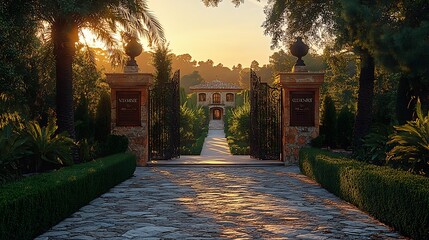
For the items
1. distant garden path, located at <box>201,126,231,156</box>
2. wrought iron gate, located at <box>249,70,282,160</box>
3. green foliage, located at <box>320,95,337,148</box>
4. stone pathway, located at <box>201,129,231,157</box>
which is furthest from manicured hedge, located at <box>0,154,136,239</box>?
distant garden path, located at <box>201,126,231,156</box>

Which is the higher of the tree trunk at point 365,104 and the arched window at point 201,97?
the arched window at point 201,97

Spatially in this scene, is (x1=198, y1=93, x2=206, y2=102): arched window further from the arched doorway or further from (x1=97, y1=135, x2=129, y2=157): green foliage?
(x1=97, y1=135, x2=129, y2=157): green foliage

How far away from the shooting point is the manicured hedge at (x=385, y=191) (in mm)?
5523

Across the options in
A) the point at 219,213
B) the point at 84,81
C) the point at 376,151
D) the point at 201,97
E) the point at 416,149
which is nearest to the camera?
the point at 219,213

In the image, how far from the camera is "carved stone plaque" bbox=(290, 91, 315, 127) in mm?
14992

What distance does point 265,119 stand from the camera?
54.3 feet

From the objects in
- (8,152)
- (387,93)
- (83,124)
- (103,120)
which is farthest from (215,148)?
(8,152)

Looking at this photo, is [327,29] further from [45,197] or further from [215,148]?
[45,197]

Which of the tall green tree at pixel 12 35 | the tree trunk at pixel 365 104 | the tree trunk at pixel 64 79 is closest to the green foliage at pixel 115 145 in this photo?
the tree trunk at pixel 64 79

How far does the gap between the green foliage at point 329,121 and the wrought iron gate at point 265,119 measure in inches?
91.4

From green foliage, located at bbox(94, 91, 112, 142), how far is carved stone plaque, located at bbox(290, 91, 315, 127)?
230 inches

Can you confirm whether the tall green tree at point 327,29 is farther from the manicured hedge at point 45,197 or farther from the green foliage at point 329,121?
the manicured hedge at point 45,197

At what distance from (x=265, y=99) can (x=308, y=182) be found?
5.19 metres

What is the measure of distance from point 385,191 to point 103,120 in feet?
36.7
